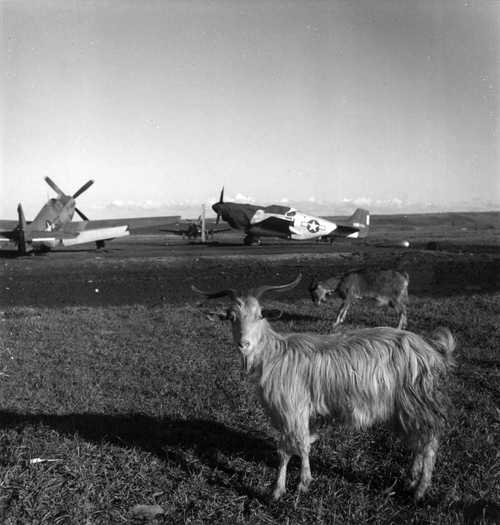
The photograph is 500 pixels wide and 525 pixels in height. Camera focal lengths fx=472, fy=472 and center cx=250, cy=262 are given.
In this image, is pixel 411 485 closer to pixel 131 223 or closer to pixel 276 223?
pixel 131 223

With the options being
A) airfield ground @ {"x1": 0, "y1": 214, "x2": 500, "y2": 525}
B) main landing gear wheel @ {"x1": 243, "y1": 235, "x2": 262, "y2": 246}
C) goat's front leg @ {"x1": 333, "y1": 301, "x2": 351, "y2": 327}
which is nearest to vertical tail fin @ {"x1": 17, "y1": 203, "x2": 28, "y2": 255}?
airfield ground @ {"x1": 0, "y1": 214, "x2": 500, "y2": 525}

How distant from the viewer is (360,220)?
4638 cm

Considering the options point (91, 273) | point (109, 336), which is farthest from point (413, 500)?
point (91, 273)

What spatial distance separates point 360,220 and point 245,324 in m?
43.3

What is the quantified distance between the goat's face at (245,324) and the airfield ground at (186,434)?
1.31 m

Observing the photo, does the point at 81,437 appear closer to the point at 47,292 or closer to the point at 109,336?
the point at 109,336

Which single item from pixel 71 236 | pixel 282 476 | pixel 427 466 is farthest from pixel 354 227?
pixel 282 476

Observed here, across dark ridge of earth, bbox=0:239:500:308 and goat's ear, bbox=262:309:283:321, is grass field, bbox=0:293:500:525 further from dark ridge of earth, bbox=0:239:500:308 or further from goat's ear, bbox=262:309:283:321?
dark ridge of earth, bbox=0:239:500:308

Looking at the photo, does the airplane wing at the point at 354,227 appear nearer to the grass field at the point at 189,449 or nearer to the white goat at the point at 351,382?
the grass field at the point at 189,449

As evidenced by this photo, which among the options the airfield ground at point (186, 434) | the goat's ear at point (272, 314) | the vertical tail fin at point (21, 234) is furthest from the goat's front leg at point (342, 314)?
the vertical tail fin at point (21, 234)

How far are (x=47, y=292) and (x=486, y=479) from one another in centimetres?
1533

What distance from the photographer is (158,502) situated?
4.38m

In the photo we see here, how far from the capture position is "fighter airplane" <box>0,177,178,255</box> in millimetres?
27984

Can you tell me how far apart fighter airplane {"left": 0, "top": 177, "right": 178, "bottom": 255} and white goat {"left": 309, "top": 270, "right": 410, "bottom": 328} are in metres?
21.1
